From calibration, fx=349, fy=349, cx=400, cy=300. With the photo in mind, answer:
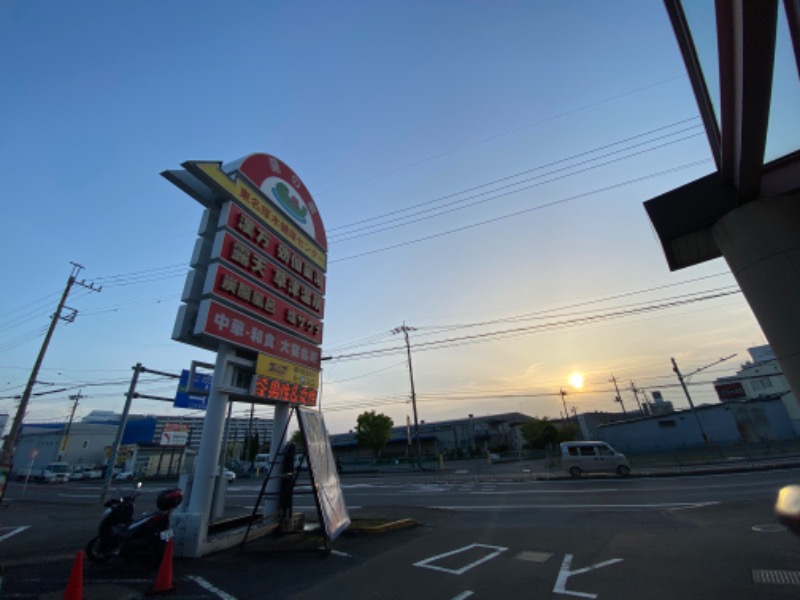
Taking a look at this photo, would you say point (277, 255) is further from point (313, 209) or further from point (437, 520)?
point (437, 520)

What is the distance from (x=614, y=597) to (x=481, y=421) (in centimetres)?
6296

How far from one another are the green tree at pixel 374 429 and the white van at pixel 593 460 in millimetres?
30577

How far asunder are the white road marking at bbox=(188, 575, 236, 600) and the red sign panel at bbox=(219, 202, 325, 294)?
7.07 m

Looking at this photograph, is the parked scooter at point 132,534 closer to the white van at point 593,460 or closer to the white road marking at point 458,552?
the white road marking at point 458,552

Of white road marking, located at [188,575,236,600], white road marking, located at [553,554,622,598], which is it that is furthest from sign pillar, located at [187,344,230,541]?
white road marking, located at [553,554,622,598]

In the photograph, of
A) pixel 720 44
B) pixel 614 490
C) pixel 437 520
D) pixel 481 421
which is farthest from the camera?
pixel 481 421

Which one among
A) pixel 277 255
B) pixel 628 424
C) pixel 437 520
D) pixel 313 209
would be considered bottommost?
pixel 437 520

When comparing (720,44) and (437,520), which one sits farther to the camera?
(437,520)

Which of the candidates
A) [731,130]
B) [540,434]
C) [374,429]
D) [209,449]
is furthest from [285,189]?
[540,434]

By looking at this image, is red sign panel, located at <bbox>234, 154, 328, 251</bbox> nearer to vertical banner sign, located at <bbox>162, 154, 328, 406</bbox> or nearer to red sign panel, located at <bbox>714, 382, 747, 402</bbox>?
vertical banner sign, located at <bbox>162, 154, 328, 406</bbox>

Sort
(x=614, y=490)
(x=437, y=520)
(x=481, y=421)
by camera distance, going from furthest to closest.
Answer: (x=481, y=421)
(x=614, y=490)
(x=437, y=520)

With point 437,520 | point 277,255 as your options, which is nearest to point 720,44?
point 277,255

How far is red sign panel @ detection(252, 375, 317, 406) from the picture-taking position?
8.87 metres

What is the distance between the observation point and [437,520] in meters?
11.1
